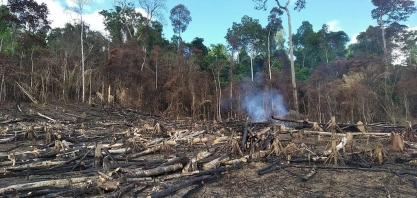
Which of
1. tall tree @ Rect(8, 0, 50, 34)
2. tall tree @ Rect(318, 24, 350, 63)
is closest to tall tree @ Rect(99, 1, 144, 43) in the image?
tall tree @ Rect(8, 0, 50, 34)

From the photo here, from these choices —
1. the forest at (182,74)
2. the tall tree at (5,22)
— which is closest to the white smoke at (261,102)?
the forest at (182,74)

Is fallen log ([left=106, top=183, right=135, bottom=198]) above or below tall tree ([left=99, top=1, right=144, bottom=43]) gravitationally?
below

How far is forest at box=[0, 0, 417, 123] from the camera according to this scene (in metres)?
23.1

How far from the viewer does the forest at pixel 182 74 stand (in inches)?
910

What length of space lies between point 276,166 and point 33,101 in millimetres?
18297

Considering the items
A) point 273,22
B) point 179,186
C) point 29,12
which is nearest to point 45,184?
point 179,186

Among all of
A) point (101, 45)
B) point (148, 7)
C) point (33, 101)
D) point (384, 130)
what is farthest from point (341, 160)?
point (148, 7)

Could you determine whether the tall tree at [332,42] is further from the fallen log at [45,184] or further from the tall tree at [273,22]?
the fallen log at [45,184]

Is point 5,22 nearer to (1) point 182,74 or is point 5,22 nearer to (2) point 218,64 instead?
(1) point 182,74

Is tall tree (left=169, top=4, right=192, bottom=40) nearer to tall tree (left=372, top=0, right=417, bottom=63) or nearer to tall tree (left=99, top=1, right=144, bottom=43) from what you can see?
tall tree (left=99, top=1, right=144, bottom=43)

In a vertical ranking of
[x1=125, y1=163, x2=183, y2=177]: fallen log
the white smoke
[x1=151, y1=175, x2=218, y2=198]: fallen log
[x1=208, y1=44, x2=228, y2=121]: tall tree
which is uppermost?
[x1=208, y1=44, x2=228, y2=121]: tall tree

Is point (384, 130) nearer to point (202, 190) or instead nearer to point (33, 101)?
point (202, 190)

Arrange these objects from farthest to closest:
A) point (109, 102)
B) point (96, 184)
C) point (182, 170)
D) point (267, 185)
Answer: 1. point (109, 102)
2. point (182, 170)
3. point (267, 185)
4. point (96, 184)

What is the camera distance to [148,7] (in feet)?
116
